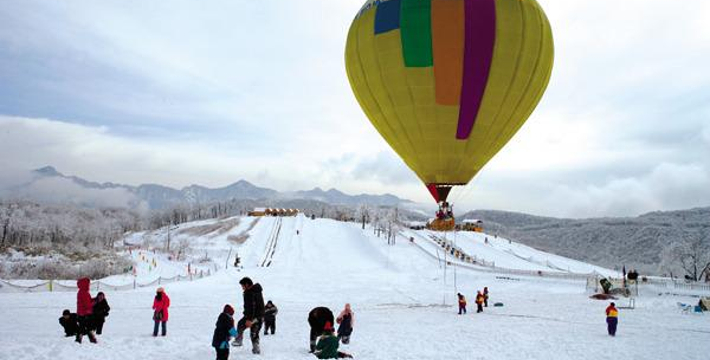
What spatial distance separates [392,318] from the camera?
19641mm

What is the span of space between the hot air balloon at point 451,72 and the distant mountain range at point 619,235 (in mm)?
85538

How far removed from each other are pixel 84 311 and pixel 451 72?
1742cm

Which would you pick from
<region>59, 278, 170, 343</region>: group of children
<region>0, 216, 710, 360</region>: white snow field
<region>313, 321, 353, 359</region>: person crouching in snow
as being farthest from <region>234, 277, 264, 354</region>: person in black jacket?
<region>59, 278, 170, 343</region>: group of children

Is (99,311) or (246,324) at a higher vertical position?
(246,324)

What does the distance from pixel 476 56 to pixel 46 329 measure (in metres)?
19.1

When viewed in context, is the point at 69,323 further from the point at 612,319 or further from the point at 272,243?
the point at 272,243

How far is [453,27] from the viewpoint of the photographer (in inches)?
892

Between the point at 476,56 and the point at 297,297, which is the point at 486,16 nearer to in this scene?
the point at 476,56

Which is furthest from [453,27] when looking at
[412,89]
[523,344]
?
[523,344]

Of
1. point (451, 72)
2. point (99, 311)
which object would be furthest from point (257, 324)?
point (451, 72)

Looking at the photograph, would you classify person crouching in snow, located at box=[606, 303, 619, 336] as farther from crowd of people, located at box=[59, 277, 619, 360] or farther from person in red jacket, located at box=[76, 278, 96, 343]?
person in red jacket, located at box=[76, 278, 96, 343]

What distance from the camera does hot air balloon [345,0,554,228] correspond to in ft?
74.4

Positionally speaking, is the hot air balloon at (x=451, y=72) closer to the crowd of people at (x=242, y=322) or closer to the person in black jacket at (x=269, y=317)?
the person in black jacket at (x=269, y=317)

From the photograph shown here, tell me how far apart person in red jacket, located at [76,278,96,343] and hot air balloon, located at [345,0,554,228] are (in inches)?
632
